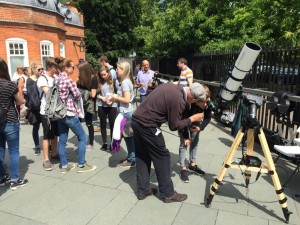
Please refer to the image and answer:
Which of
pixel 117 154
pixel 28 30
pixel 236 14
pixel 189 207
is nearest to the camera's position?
pixel 189 207

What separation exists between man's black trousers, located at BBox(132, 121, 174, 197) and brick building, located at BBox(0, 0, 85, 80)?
1323 centimetres

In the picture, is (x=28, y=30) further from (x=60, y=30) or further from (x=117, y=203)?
(x=117, y=203)

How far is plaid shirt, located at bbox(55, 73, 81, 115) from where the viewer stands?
4.18m

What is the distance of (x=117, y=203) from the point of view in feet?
11.3

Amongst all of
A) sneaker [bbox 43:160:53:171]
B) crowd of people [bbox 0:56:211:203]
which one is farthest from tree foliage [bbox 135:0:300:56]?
sneaker [bbox 43:160:53:171]

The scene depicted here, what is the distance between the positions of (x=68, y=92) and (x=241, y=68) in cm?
260

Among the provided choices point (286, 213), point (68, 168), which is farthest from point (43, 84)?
point (286, 213)

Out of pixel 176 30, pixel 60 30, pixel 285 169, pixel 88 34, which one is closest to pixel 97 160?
pixel 285 169

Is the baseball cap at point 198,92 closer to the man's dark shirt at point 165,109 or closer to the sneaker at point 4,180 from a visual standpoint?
the man's dark shirt at point 165,109

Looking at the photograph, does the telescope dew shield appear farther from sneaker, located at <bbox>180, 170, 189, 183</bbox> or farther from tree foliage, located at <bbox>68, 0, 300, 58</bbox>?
tree foliage, located at <bbox>68, 0, 300, 58</bbox>

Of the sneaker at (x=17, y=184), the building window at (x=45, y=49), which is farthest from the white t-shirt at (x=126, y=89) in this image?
the building window at (x=45, y=49)

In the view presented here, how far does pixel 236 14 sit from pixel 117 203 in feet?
32.6

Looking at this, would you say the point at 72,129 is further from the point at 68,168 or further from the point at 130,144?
the point at 130,144

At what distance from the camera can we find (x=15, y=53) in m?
14.6
